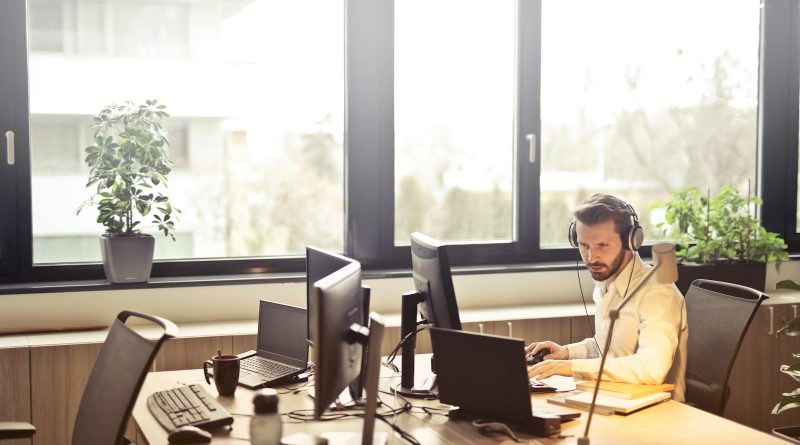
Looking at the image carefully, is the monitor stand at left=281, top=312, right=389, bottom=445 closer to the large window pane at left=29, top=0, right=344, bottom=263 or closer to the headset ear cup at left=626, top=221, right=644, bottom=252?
the headset ear cup at left=626, top=221, right=644, bottom=252

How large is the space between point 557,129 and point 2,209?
8.03 ft

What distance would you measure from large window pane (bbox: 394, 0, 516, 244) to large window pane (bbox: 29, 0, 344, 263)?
1.00 ft

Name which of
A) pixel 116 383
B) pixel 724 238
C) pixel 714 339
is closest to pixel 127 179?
pixel 116 383

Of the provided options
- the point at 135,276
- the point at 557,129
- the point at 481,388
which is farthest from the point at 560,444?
the point at 557,129

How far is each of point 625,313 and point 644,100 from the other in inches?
75.5

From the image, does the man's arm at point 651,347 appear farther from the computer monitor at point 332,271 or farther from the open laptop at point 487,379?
the computer monitor at point 332,271

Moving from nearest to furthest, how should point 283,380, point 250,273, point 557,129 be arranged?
1. point 283,380
2. point 250,273
3. point 557,129

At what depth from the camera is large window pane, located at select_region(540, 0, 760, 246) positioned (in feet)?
13.5

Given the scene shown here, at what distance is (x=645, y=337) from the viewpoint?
2455 mm

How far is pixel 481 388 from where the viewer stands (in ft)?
7.00

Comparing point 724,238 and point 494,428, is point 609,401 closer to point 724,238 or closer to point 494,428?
point 494,428

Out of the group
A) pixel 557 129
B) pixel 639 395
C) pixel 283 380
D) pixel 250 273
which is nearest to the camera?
pixel 639 395

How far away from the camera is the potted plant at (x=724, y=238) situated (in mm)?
3939

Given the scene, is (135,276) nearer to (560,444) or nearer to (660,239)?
(560,444)
